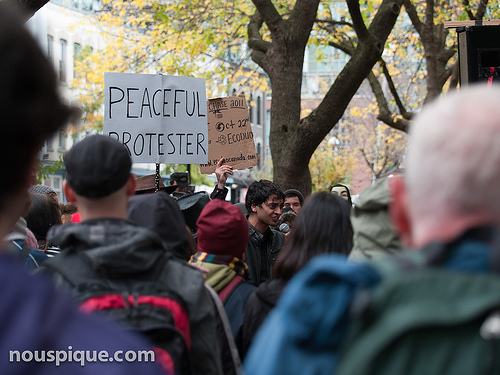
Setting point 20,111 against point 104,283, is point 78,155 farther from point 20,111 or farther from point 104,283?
point 20,111

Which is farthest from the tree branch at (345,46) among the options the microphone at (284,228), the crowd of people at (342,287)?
the crowd of people at (342,287)

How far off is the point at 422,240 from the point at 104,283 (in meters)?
1.08

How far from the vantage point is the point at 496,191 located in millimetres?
1364

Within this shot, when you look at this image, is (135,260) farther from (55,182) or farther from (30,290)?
(55,182)

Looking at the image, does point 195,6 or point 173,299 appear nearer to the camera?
point 173,299

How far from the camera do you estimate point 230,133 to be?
7852mm

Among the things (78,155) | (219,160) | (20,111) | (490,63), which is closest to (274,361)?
(20,111)

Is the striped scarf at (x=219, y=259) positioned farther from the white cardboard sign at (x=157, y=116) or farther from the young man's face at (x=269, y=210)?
the white cardboard sign at (x=157, y=116)

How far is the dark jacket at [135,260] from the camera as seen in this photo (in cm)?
212

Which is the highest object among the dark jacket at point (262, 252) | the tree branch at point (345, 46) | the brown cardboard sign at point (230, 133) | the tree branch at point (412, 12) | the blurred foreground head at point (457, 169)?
the tree branch at point (412, 12)

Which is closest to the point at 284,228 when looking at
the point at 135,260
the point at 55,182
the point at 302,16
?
the point at 302,16

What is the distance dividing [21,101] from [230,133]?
674 centimetres

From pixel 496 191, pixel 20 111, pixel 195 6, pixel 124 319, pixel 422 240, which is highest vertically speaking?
pixel 195 6

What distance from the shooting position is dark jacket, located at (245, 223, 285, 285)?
17.5 ft
